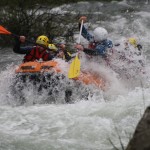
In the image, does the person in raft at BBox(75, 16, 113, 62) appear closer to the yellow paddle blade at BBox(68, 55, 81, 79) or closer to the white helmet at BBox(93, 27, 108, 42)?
the white helmet at BBox(93, 27, 108, 42)

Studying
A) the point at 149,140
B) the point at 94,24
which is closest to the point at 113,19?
the point at 94,24

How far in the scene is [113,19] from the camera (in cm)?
1767

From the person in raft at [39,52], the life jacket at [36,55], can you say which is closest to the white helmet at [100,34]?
the person in raft at [39,52]

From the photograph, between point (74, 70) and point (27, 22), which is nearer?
point (74, 70)

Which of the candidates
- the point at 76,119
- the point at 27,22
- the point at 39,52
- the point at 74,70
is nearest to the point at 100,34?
the point at 39,52

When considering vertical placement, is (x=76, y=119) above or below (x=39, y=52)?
below

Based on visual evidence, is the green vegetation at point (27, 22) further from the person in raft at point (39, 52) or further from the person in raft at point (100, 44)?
the person in raft at point (39, 52)

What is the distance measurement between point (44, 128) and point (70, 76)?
1.37 metres

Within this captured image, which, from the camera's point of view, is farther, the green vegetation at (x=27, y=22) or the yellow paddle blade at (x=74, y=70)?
the green vegetation at (x=27, y=22)

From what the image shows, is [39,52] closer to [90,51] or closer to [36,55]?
[36,55]

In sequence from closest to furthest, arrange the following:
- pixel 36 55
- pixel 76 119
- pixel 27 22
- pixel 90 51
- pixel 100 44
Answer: pixel 76 119 < pixel 36 55 < pixel 90 51 < pixel 100 44 < pixel 27 22

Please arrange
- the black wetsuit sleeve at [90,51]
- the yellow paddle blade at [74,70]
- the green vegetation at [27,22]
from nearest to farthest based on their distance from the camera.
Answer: the yellow paddle blade at [74,70], the black wetsuit sleeve at [90,51], the green vegetation at [27,22]

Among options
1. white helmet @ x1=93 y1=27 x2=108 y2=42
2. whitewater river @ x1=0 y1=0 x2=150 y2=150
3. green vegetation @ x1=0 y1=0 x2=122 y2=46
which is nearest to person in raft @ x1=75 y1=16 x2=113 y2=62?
white helmet @ x1=93 y1=27 x2=108 y2=42

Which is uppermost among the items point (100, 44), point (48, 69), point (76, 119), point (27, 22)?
point (48, 69)
